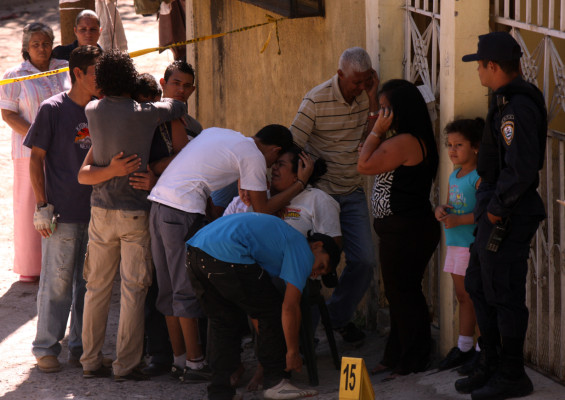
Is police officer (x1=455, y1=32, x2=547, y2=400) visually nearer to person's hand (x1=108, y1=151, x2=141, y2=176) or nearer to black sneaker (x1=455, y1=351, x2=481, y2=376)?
black sneaker (x1=455, y1=351, x2=481, y2=376)

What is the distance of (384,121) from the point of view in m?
4.55

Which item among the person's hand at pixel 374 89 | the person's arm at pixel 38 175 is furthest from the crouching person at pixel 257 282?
the person's arm at pixel 38 175

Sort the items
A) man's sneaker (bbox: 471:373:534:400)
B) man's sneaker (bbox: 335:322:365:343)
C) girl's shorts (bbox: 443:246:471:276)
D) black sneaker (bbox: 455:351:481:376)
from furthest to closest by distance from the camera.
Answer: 1. man's sneaker (bbox: 335:322:365:343)
2. girl's shorts (bbox: 443:246:471:276)
3. black sneaker (bbox: 455:351:481:376)
4. man's sneaker (bbox: 471:373:534:400)

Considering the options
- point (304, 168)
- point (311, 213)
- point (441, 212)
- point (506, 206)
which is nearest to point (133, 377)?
point (311, 213)

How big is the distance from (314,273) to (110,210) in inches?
53.3

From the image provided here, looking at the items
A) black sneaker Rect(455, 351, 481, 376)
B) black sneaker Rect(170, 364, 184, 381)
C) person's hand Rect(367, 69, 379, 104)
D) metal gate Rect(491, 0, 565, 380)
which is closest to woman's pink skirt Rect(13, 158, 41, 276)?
black sneaker Rect(170, 364, 184, 381)

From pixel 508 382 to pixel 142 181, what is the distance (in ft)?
7.92

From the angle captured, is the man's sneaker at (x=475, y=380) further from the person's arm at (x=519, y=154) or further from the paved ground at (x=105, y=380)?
the person's arm at (x=519, y=154)

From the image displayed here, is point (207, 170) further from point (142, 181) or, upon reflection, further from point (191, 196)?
point (142, 181)

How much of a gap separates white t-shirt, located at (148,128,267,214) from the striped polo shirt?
2.25 feet

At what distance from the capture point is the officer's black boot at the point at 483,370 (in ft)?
13.5

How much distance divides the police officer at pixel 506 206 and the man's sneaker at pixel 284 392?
1.01 m

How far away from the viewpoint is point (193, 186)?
16.2 ft

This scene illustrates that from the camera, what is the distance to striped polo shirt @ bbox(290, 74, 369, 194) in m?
5.48
